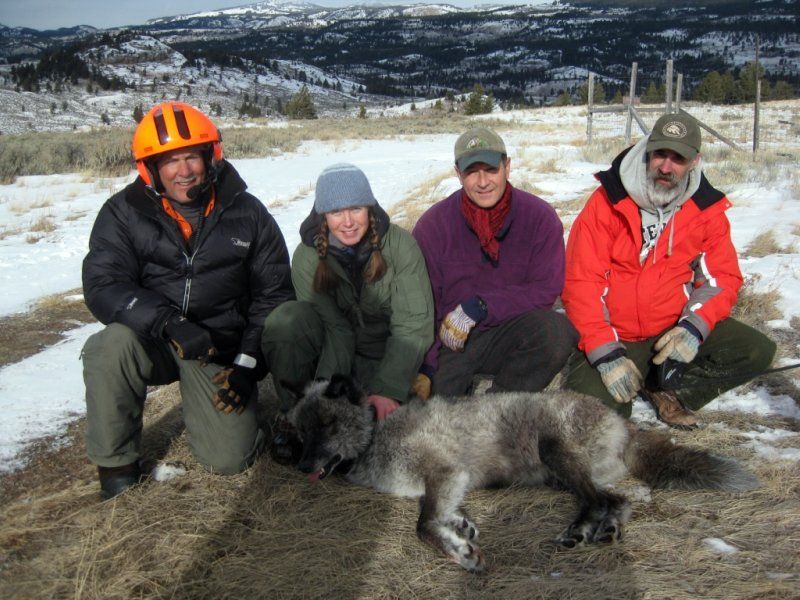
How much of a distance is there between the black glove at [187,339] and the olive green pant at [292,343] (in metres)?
0.51

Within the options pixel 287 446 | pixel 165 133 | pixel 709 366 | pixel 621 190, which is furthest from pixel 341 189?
pixel 709 366

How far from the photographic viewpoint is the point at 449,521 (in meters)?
2.91

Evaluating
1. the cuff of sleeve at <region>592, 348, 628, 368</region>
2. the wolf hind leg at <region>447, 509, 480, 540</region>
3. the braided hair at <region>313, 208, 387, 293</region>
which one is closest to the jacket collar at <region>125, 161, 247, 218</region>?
the braided hair at <region>313, 208, 387, 293</region>

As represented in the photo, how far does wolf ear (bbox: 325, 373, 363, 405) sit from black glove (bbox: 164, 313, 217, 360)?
70 cm

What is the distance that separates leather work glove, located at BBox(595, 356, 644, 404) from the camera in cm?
363

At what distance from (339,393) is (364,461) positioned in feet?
1.40

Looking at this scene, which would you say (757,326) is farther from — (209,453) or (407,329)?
(209,453)

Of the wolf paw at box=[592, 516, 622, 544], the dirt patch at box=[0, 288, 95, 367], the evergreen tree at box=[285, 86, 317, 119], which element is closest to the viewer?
the wolf paw at box=[592, 516, 622, 544]

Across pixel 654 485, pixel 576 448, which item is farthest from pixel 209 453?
pixel 654 485

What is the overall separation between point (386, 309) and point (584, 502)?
1642 millimetres

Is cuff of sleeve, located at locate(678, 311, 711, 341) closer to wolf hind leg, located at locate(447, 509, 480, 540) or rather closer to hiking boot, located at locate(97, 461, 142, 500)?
wolf hind leg, located at locate(447, 509, 480, 540)

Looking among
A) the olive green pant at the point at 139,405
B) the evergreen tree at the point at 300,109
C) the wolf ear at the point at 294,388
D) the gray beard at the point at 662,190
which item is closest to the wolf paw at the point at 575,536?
the wolf ear at the point at 294,388

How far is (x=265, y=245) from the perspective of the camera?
3746 mm

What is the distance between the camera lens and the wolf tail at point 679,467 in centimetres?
297
